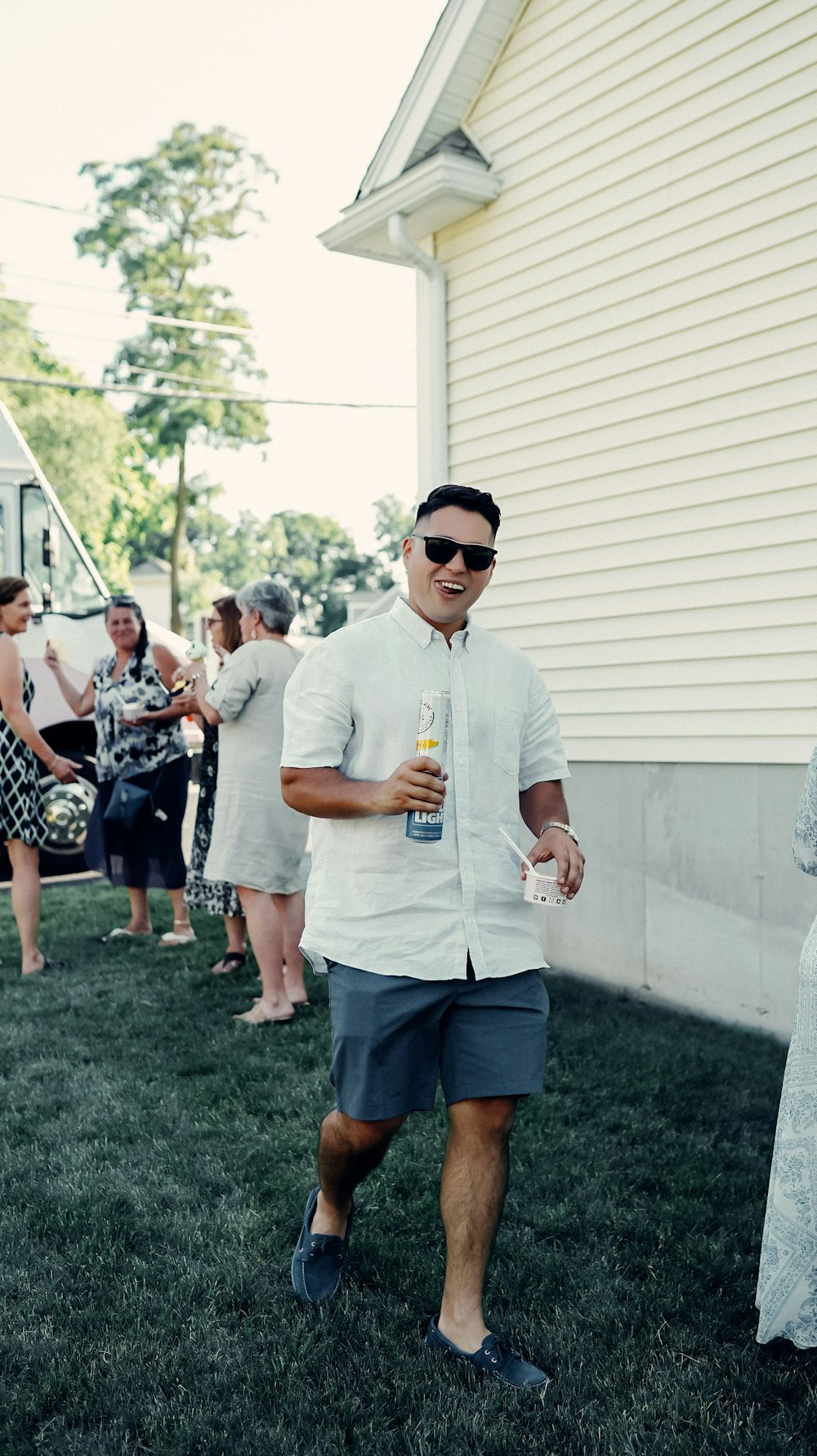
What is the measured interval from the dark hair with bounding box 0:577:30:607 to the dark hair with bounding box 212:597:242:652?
1034 millimetres

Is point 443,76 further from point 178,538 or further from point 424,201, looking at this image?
point 178,538

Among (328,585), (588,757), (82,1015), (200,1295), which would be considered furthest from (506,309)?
(328,585)

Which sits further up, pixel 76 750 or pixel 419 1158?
pixel 76 750

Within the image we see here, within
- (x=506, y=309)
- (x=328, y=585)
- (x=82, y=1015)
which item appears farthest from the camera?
(x=328, y=585)

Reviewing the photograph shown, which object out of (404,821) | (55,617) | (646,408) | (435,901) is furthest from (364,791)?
(55,617)

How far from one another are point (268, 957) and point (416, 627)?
3.11 metres

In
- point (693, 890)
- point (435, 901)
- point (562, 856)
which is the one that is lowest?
point (693, 890)

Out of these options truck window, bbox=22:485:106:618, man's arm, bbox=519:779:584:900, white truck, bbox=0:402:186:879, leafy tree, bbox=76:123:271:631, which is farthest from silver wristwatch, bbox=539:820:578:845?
leafy tree, bbox=76:123:271:631

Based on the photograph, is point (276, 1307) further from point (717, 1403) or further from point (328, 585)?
point (328, 585)

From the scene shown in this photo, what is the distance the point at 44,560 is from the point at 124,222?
2028 centimetres

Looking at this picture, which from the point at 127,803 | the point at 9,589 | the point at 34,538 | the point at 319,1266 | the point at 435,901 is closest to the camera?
the point at 435,901

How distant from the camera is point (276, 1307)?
309 cm

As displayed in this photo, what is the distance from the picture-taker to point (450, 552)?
2.94m

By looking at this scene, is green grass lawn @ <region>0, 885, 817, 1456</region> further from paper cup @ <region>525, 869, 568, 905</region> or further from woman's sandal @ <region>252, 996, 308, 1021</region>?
paper cup @ <region>525, 869, 568, 905</region>
